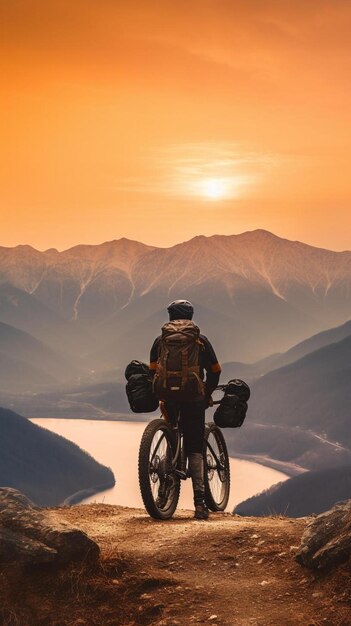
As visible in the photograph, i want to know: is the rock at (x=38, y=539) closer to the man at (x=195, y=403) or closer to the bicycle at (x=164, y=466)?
the bicycle at (x=164, y=466)

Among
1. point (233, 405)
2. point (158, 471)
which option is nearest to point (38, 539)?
point (158, 471)

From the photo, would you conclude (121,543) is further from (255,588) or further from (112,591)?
(255,588)

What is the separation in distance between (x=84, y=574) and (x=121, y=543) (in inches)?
55.1

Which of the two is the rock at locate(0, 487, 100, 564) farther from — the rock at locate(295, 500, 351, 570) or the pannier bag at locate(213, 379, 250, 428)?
the pannier bag at locate(213, 379, 250, 428)

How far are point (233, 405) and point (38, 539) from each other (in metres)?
4.76

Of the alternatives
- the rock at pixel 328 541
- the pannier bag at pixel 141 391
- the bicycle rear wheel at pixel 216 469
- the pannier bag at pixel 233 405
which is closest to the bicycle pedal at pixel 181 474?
the bicycle rear wheel at pixel 216 469

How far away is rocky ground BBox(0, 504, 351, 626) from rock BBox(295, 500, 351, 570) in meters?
0.14

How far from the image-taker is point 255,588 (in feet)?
33.1

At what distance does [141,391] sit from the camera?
13.8m

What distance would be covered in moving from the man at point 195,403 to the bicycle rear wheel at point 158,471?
0.31m

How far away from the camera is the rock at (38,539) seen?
10.4 m

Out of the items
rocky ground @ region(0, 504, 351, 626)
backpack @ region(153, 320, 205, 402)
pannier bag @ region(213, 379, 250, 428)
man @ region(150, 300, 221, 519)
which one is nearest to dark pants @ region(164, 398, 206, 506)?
man @ region(150, 300, 221, 519)

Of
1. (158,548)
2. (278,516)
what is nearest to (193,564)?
(158,548)

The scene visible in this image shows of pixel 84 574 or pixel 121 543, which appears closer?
pixel 84 574
